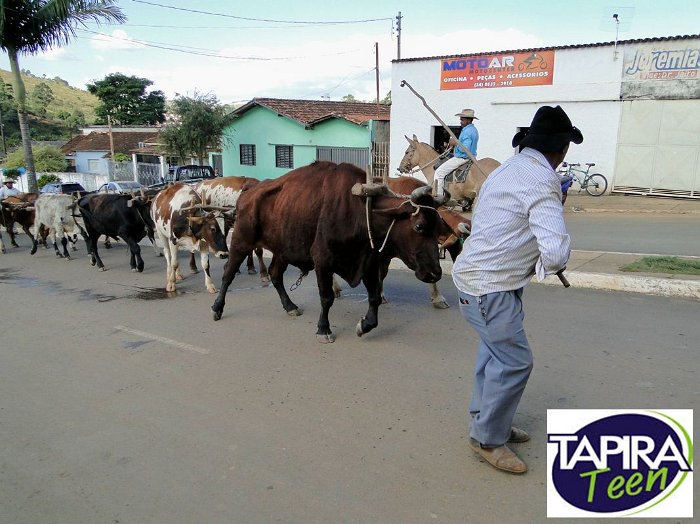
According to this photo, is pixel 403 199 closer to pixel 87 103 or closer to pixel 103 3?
pixel 103 3

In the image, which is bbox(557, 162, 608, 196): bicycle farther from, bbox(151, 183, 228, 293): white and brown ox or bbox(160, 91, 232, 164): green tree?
bbox(160, 91, 232, 164): green tree

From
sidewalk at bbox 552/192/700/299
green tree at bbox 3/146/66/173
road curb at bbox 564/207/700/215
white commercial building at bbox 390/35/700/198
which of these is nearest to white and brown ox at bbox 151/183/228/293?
sidewalk at bbox 552/192/700/299

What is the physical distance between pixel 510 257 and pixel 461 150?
26.5ft

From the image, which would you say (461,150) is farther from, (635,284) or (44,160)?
(44,160)

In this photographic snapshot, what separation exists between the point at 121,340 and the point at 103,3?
15326 millimetres

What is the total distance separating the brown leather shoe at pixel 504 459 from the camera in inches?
128

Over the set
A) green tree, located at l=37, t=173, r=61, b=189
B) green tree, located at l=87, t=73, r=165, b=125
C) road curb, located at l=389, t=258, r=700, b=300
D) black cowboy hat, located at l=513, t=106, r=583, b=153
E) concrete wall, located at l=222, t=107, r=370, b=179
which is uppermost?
green tree, located at l=87, t=73, r=165, b=125

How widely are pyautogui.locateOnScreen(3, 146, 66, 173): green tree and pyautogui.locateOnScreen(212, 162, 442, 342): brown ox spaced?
39057 millimetres

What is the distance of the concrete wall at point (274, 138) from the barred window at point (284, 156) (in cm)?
22

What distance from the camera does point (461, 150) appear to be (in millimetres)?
10719

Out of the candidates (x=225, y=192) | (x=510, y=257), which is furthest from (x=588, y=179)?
(x=510, y=257)

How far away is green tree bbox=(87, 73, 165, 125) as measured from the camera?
53.4 m

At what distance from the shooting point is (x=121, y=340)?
19.8 feet

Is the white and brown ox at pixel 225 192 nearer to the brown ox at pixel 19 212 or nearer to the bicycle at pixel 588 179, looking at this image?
the brown ox at pixel 19 212
